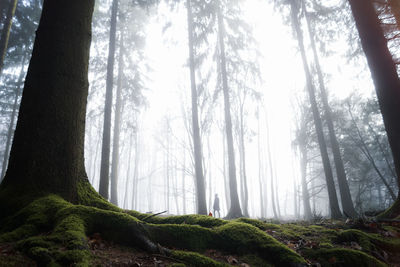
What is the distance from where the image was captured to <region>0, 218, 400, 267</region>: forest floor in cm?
197

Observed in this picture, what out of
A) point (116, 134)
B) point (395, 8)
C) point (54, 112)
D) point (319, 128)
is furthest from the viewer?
point (116, 134)

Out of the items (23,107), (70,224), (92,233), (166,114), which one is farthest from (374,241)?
(166,114)

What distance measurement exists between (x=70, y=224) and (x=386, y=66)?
7236 mm

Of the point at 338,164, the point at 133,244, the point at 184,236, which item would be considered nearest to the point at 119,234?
the point at 133,244

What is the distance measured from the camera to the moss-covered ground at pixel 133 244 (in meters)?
1.87

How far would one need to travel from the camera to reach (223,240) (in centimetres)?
265

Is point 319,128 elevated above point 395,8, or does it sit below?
below

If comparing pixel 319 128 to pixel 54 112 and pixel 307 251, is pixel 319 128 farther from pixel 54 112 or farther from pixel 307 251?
pixel 54 112

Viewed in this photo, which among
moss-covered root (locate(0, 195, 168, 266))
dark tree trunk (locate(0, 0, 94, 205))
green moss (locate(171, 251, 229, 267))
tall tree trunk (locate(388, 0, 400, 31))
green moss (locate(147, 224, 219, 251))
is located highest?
tall tree trunk (locate(388, 0, 400, 31))

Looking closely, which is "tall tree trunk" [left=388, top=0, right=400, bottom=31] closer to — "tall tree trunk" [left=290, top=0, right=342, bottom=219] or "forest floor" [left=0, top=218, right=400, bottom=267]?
"forest floor" [left=0, top=218, right=400, bottom=267]

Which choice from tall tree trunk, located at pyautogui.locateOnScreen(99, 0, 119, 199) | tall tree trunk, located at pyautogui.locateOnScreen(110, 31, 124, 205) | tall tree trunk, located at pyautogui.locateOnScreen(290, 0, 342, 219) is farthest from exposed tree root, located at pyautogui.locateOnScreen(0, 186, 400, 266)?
tall tree trunk, located at pyautogui.locateOnScreen(110, 31, 124, 205)

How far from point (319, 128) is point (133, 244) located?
11832mm

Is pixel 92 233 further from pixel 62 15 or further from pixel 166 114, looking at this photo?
pixel 166 114

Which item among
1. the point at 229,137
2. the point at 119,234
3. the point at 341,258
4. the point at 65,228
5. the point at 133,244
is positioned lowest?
the point at 341,258
